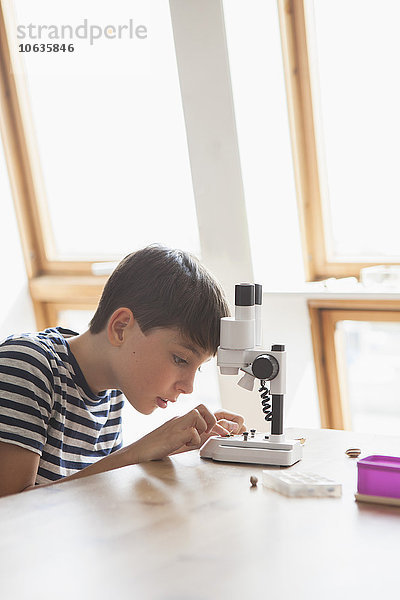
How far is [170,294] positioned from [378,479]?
61 centimetres

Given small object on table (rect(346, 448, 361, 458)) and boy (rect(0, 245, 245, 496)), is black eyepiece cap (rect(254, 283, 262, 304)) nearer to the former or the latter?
boy (rect(0, 245, 245, 496))

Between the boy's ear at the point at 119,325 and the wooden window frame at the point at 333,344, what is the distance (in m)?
1.46

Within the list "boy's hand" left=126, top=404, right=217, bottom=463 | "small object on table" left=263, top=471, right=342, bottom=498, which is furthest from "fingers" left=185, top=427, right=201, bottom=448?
"small object on table" left=263, top=471, right=342, bottom=498

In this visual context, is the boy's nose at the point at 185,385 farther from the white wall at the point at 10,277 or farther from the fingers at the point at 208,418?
the white wall at the point at 10,277

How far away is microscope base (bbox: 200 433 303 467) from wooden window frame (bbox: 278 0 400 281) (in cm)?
171

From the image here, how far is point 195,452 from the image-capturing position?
1699 mm

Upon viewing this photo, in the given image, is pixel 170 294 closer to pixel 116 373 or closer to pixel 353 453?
pixel 116 373

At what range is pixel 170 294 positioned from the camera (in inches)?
67.7

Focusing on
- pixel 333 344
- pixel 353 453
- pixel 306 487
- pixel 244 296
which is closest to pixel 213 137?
pixel 333 344

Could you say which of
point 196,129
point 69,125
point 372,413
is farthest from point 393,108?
point 69,125

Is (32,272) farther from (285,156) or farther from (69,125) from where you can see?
(285,156)

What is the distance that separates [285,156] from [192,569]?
239 centimetres

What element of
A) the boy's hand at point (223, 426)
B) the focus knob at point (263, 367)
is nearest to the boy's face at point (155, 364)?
the boy's hand at point (223, 426)

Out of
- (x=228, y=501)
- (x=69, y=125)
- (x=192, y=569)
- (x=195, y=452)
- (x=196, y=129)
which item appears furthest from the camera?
(x=69, y=125)
